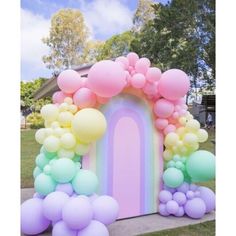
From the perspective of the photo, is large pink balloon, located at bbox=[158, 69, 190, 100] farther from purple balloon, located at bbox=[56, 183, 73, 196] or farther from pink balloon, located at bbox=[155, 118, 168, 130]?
purple balloon, located at bbox=[56, 183, 73, 196]

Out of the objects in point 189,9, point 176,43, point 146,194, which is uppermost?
point 189,9

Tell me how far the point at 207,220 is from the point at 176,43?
9895 mm

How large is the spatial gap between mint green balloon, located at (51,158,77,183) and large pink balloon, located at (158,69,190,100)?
4.11ft

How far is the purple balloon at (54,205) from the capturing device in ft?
8.92

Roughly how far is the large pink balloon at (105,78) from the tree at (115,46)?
55.7 ft

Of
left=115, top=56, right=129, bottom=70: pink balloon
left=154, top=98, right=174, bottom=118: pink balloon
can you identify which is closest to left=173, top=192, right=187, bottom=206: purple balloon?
left=154, top=98, right=174, bottom=118: pink balloon

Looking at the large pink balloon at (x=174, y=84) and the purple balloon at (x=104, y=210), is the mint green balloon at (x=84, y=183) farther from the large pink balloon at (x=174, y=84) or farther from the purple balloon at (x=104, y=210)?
the large pink balloon at (x=174, y=84)

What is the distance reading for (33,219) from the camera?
9.61 feet

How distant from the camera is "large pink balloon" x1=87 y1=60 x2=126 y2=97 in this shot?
9.32 feet
